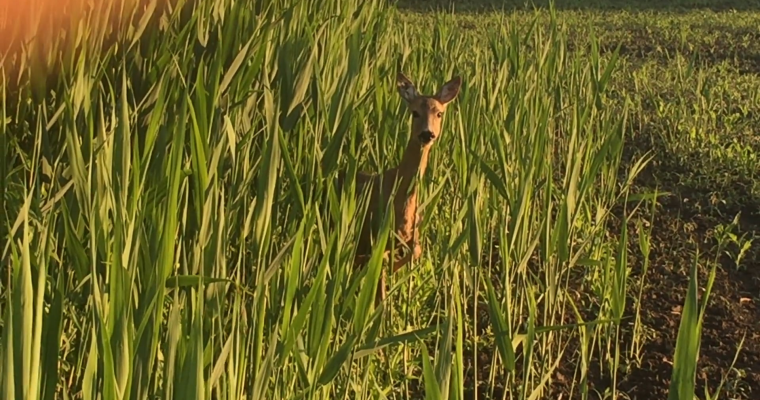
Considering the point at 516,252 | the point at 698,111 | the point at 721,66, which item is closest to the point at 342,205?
the point at 516,252

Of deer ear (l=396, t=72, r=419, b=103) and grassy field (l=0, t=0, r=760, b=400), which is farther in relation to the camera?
deer ear (l=396, t=72, r=419, b=103)

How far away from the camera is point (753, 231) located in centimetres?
331

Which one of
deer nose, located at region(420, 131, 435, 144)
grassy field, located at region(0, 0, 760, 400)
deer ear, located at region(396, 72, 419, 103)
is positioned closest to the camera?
grassy field, located at region(0, 0, 760, 400)

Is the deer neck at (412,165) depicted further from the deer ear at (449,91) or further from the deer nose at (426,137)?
the deer ear at (449,91)

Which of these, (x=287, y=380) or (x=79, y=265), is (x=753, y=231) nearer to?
(x=287, y=380)

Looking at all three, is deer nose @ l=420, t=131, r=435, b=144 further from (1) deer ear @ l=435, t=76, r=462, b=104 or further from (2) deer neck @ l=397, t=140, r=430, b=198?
(1) deer ear @ l=435, t=76, r=462, b=104

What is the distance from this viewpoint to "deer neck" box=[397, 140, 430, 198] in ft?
7.61

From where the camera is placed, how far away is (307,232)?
63.3 inches

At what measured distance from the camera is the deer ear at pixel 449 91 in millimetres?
2482

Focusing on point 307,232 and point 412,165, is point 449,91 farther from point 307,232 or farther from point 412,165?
point 307,232

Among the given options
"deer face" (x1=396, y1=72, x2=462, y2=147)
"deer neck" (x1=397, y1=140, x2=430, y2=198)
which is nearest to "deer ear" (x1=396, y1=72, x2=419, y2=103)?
"deer face" (x1=396, y1=72, x2=462, y2=147)

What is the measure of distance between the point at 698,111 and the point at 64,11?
366cm

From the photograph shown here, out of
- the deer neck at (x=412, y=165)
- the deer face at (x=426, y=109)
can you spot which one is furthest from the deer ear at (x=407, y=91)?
the deer neck at (x=412, y=165)

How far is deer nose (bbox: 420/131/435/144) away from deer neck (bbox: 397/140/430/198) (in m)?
0.03
